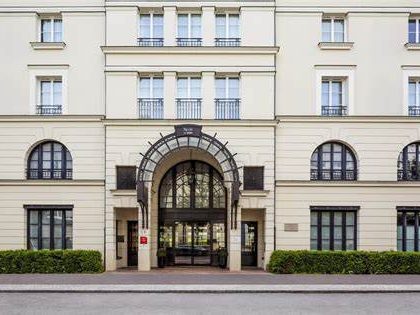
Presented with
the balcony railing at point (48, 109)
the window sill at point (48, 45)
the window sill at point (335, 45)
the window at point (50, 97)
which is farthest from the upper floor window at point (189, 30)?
the balcony railing at point (48, 109)

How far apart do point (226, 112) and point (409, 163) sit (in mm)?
9549

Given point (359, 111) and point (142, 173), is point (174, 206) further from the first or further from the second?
point (359, 111)

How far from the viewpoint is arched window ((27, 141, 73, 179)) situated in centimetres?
2436

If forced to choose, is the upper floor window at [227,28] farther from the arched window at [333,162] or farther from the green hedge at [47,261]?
the green hedge at [47,261]

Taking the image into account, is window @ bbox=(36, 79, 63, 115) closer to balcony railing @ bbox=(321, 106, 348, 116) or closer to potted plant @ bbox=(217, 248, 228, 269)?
potted plant @ bbox=(217, 248, 228, 269)

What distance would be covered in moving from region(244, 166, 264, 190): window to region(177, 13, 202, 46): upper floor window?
6.73m

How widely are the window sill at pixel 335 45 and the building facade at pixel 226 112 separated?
0.06m

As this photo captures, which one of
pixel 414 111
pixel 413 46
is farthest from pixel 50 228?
pixel 413 46

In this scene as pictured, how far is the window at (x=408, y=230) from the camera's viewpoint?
942 inches

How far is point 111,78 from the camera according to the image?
932 inches

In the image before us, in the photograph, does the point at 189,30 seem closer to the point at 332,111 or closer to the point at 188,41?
the point at 188,41

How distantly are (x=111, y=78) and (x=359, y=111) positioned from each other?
12.4m

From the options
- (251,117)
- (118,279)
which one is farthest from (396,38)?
(118,279)

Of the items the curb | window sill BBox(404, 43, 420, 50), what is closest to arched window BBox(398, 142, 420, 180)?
window sill BBox(404, 43, 420, 50)
